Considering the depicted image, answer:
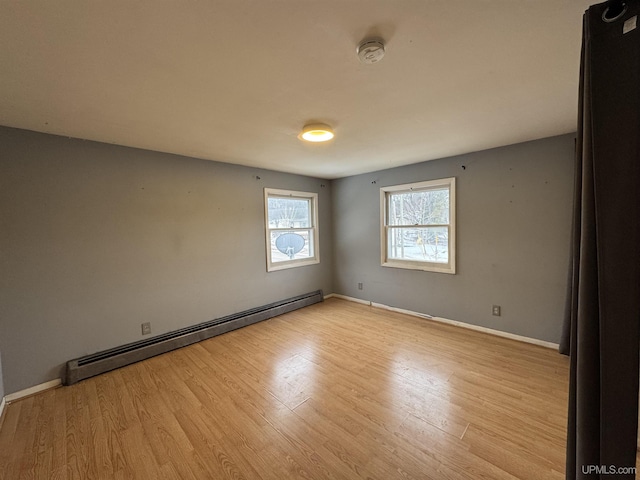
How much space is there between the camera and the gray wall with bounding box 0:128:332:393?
7.34 feet

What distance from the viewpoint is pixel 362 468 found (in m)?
1.48

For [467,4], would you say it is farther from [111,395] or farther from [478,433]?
[111,395]

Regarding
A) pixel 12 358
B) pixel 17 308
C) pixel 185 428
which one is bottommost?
pixel 185 428

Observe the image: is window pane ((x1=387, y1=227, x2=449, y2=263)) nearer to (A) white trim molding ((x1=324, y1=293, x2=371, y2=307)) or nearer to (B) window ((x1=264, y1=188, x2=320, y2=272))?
(A) white trim molding ((x1=324, y1=293, x2=371, y2=307))

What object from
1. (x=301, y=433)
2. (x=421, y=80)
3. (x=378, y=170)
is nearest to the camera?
(x=421, y=80)

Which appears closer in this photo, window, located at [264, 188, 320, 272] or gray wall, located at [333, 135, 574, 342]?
gray wall, located at [333, 135, 574, 342]

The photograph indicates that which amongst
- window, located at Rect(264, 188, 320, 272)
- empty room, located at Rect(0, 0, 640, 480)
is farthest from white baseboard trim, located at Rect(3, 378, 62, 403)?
window, located at Rect(264, 188, 320, 272)

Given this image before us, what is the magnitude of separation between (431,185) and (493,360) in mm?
2293

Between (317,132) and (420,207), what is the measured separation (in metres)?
2.34

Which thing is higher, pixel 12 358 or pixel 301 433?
pixel 12 358

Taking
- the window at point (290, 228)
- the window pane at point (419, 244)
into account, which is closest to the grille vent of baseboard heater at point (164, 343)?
the window at point (290, 228)

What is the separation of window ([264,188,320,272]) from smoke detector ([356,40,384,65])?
2.94 m

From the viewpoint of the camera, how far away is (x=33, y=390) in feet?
7.50

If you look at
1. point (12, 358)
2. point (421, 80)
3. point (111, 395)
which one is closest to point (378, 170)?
point (421, 80)
